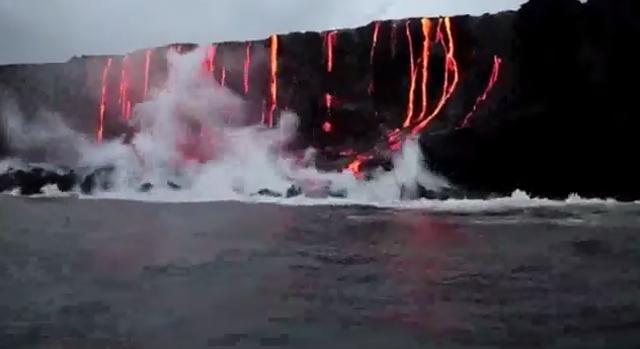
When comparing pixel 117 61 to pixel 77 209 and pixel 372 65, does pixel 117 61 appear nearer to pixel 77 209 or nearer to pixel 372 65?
pixel 77 209

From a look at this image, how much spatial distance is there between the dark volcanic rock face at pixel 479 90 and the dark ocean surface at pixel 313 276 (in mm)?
152

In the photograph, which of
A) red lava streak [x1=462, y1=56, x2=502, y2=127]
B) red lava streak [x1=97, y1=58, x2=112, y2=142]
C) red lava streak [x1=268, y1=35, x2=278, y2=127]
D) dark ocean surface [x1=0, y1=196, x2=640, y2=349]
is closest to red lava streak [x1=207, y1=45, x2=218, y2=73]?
red lava streak [x1=268, y1=35, x2=278, y2=127]

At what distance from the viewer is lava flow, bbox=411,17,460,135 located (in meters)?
2.11

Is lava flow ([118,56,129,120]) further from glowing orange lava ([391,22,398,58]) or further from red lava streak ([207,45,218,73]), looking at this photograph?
glowing orange lava ([391,22,398,58])

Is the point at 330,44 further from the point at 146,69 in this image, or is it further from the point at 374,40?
the point at 146,69

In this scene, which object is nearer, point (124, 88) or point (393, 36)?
point (393, 36)

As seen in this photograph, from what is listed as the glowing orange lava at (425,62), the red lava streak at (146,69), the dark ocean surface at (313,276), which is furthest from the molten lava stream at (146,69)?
the glowing orange lava at (425,62)

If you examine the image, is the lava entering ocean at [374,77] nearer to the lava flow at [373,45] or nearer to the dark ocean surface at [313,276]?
the lava flow at [373,45]

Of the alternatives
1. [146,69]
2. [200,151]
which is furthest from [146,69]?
[200,151]

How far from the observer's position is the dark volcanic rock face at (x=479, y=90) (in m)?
2.09

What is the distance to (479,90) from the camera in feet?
6.95

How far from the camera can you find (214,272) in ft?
5.50

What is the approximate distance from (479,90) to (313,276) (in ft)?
2.46

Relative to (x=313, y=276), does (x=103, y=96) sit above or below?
above
